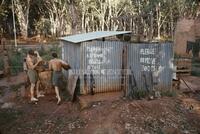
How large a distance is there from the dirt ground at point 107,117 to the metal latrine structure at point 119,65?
75 centimetres

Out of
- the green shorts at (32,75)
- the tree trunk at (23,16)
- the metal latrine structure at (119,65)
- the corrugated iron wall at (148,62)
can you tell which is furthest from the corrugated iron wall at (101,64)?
the tree trunk at (23,16)

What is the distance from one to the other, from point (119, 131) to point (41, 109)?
10.5 feet

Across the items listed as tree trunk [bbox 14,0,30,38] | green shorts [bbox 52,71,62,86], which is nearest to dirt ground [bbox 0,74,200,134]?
green shorts [bbox 52,71,62,86]

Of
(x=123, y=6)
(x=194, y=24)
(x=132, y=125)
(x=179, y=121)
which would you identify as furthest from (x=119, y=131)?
(x=123, y=6)

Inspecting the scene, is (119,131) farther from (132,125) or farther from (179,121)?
(179,121)

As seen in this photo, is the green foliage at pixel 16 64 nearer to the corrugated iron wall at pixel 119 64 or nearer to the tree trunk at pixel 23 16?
the corrugated iron wall at pixel 119 64

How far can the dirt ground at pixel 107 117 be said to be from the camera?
876cm

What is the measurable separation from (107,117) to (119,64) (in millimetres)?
2421

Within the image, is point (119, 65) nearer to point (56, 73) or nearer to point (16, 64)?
point (56, 73)

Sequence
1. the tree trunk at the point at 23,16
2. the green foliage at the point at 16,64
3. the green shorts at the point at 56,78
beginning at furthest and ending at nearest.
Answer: the tree trunk at the point at 23,16 → the green foliage at the point at 16,64 → the green shorts at the point at 56,78

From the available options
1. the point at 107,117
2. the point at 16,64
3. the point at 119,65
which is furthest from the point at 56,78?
the point at 16,64

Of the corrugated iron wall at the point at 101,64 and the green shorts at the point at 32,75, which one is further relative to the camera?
the green shorts at the point at 32,75

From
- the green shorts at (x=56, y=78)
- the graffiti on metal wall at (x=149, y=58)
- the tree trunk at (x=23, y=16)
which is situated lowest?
the green shorts at (x=56, y=78)

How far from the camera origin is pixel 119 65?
10.9 meters
